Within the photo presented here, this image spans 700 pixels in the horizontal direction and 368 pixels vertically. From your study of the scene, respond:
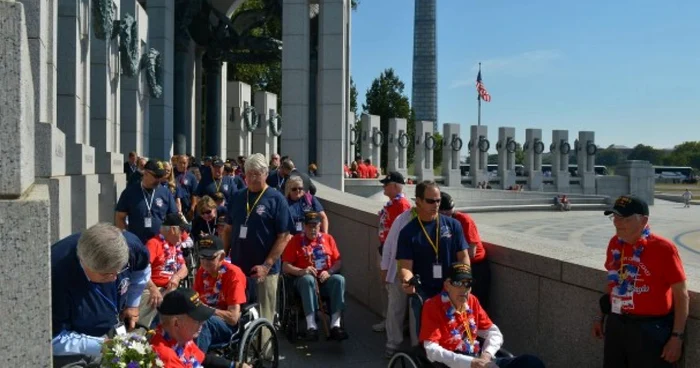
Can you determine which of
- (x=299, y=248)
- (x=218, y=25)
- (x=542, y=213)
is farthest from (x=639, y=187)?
(x=299, y=248)

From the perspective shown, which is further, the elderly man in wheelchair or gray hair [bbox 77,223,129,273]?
the elderly man in wheelchair

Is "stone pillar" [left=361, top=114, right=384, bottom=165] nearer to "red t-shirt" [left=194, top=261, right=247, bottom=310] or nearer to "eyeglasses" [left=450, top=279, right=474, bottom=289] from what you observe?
"red t-shirt" [left=194, top=261, right=247, bottom=310]

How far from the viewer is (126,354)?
3.02 metres

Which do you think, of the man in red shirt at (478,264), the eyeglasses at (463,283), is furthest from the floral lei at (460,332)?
the man in red shirt at (478,264)

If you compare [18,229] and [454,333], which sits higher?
[18,229]

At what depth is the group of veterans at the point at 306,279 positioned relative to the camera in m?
3.59

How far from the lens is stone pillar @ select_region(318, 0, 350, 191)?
64.5 ft

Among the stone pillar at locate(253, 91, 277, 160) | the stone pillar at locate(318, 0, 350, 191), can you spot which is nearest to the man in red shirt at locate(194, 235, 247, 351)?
the stone pillar at locate(318, 0, 350, 191)

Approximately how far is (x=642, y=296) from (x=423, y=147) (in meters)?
36.9

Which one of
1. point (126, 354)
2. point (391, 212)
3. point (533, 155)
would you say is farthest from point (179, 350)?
point (533, 155)

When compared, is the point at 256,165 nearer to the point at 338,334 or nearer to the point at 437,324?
the point at 338,334

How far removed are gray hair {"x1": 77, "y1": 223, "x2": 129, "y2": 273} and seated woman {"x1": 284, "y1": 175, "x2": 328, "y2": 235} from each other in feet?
13.2

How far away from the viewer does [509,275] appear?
18.5ft

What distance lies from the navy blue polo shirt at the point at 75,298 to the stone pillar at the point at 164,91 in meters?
15.0
